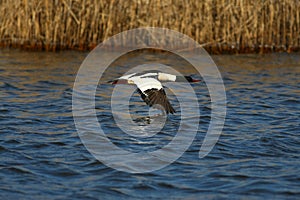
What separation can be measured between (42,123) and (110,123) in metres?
0.75

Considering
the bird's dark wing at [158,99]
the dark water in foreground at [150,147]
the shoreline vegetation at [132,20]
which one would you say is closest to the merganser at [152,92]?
the bird's dark wing at [158,99]

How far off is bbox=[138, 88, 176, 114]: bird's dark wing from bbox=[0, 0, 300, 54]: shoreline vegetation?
4.58 metres

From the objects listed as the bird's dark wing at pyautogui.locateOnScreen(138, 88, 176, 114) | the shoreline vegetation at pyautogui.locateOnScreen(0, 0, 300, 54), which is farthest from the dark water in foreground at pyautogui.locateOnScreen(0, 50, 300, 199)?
the shoreline vegetation at pyautogui.locateOnScreen(0, 0, 300, 54)

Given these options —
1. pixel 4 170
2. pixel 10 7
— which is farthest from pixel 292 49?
pixel 4 170

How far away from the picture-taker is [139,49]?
11.5 metres

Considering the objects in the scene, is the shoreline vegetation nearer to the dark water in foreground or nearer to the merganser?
the dark water in foreground

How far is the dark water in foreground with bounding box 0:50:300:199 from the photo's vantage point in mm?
4898

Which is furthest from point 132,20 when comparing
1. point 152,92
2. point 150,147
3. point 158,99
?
point 150,147

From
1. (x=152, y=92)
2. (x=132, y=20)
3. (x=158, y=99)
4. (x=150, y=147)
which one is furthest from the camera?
(x=132, y=20)

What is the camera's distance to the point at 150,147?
6172 mm

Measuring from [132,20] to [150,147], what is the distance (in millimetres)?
5166

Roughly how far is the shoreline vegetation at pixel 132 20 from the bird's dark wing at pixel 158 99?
4577 millimetres

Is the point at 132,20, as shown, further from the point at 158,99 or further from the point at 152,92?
the point at 158,99

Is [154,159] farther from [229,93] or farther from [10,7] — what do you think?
[10,7]
